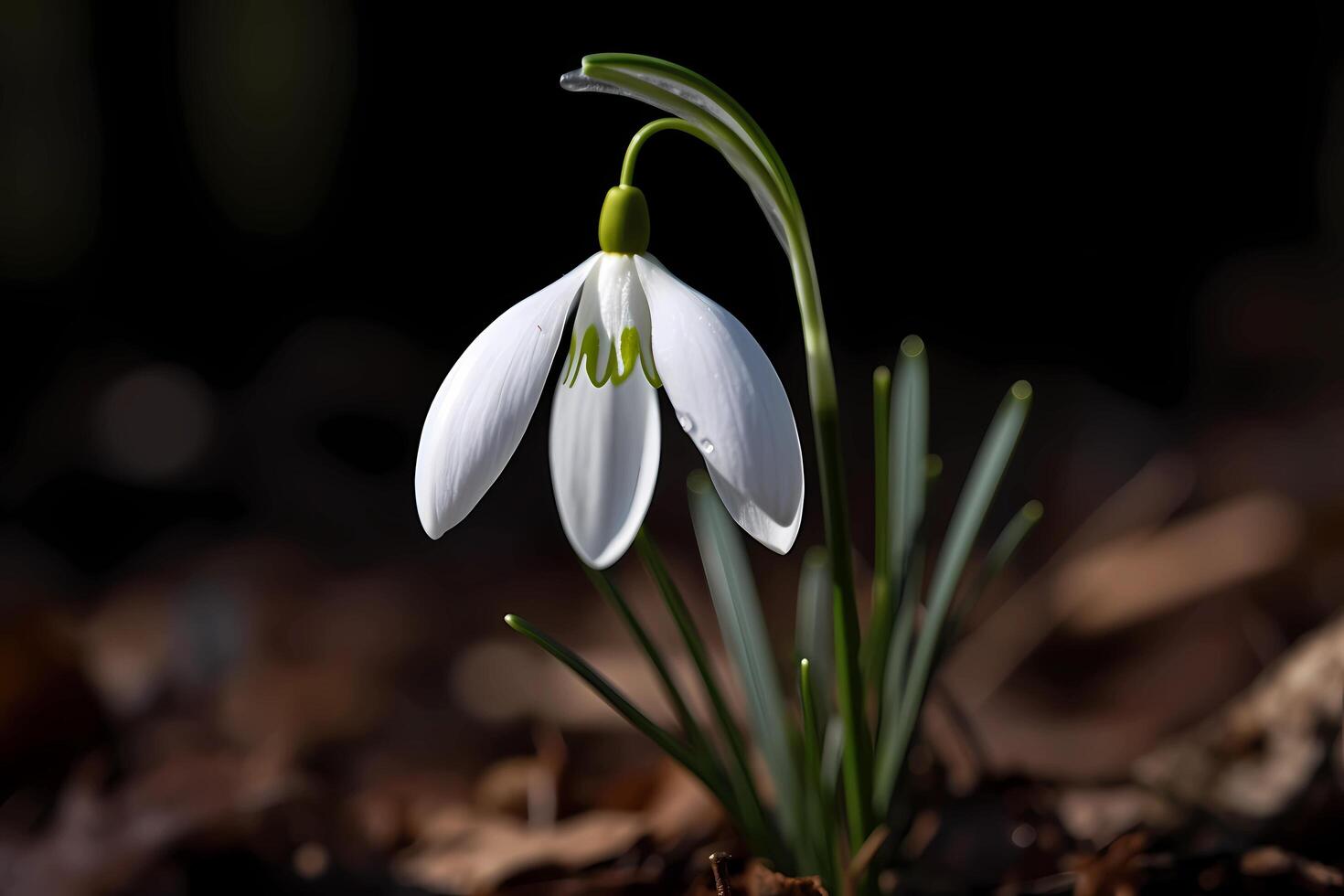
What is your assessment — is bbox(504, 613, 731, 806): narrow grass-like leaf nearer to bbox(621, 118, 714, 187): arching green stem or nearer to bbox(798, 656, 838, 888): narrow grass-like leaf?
bbox(798, 656, 838, 888): narrow grass-like leaf

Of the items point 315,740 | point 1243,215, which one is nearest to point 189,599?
point 315,740

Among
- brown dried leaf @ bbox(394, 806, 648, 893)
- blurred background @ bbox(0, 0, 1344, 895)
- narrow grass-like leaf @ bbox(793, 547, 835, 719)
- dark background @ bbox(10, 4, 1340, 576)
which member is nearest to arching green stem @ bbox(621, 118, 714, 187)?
narrow grass-like leaf @ bbox(793, 547, 835, 719)

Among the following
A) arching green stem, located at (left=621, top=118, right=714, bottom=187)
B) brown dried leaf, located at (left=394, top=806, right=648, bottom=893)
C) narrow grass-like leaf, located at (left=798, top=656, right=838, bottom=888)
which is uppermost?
arching green stem, located at (left=621, top=118, right=714, bottom=187)

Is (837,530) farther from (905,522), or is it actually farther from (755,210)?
(755,210)

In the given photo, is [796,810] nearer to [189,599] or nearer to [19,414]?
[189,599]

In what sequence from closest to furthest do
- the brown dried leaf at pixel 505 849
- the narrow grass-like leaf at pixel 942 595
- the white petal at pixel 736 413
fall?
the white petal at pixel 736 413, the narrow grass-like leaf at pixel 942 595, the brown dried leaf at pixel 505 849

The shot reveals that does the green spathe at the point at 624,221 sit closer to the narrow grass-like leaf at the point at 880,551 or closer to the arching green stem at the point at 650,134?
the arching green stem at the point at 650,134

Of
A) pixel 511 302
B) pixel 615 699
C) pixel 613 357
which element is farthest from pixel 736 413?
pixel 511 302

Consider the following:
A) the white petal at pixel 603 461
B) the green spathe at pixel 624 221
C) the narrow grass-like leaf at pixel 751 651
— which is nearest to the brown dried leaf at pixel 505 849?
the narrow grass-like leaf at pixel 751 651
